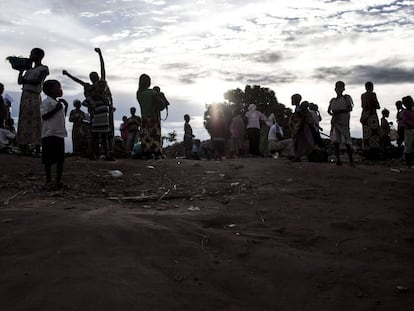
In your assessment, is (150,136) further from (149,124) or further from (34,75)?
(34,75)

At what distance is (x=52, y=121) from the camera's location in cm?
617

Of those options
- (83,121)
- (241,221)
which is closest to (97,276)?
(241,221)

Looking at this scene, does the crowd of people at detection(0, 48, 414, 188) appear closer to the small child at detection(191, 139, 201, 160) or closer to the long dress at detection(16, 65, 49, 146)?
the long dress at detection(16, 65, 49, 146)

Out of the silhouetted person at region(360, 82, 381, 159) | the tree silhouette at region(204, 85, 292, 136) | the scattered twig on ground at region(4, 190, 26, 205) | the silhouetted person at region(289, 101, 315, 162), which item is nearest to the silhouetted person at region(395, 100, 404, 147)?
the silhouetted person at region(360, 82, 381, 159)

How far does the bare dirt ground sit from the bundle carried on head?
101 inches

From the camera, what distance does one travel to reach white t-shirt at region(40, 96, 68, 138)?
615 cm

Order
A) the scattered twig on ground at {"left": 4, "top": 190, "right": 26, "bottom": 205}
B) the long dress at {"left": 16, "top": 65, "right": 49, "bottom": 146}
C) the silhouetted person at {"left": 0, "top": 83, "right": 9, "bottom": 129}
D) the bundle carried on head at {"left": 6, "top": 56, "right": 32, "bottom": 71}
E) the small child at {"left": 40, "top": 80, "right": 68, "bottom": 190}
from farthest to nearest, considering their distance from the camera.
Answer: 1. the silhouetted person at {"left": 0, "top": 83, "right": 9, "bottom": 129}
2. the long dress at {"left": 16, "top": 65, "right": 49, "bottom": 146}
3. the bundle carried on head at {"left": 6, "top": 56, "right": 32, "bottom": 71}
4. the small child at {"left": 40, "top": 80, "right": 68, "bottom": 190}
5. the scattered twig on ground at {"left": 4, "top": 190, "right": 26, "bottom": 205}

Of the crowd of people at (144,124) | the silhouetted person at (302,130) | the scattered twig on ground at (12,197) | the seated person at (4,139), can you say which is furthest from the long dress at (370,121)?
the scattered twig on ground at (12,197)

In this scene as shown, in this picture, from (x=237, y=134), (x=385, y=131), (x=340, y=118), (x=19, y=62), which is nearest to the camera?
(x=19, y=62)

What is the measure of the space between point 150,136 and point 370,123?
496 centimetres

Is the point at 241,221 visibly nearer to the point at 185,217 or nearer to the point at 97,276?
the point at 185,217

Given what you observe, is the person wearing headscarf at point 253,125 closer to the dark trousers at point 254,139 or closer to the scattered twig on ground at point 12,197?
the dark trousers at point 254,139

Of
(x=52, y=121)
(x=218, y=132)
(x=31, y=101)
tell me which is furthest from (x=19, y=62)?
(x=218, y=132)

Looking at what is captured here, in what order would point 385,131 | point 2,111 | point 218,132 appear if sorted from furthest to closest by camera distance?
1. point 385,131
2. point 218,132
3. point 2,111
